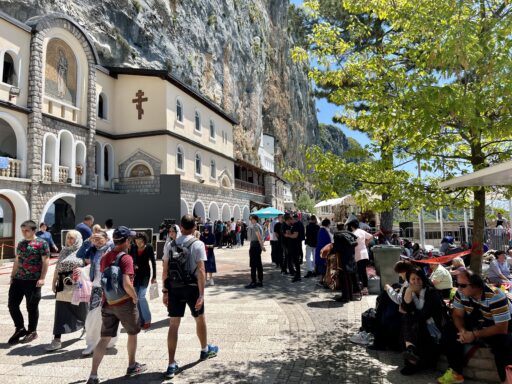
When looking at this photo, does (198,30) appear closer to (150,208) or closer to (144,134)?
(144,134)

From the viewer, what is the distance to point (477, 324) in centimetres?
390

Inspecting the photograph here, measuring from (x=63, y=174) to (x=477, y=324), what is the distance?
1991 centimetres

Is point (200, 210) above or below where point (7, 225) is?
above

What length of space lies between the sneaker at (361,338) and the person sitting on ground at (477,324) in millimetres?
1275

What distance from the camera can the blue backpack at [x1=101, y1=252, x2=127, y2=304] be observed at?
403cm

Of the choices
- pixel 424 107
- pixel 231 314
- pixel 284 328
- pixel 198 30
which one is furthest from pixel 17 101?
pixel 198 30

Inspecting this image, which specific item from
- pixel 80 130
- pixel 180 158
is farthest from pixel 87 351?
pixel 180 158

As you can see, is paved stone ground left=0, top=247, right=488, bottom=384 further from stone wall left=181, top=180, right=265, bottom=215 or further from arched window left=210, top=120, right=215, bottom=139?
arched window left=210, top=120, right=215, bottom=139

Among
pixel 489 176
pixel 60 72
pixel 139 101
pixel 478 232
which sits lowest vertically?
pixel 478 232

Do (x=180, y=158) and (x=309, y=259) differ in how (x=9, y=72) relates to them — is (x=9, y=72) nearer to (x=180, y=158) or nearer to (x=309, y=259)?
(x=180, y=158)

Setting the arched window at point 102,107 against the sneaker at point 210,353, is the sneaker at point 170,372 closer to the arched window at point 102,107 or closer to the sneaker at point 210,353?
the sneaker at point 210,353

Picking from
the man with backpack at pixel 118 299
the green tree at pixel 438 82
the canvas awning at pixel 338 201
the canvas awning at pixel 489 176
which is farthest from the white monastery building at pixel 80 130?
the canvas awning at pixel 489 176

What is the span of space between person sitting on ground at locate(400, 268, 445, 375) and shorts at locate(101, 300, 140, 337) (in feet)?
10.1

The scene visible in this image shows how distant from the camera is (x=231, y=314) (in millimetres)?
6840
